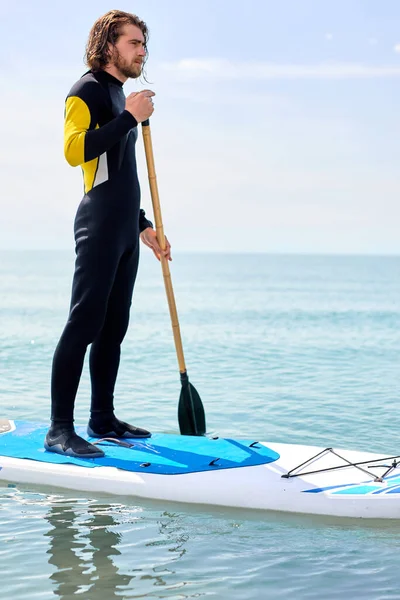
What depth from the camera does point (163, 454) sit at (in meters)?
4.87

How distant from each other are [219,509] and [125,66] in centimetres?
234

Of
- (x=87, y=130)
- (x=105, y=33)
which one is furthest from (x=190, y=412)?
(x=105, y=33)

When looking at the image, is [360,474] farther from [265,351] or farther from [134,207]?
[265,351]

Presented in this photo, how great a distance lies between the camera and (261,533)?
429 centimetres

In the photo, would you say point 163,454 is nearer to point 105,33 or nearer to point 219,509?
point 219,509

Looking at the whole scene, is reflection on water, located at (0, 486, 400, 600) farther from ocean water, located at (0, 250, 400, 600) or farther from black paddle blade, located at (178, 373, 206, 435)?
black paddle blade, located at (178, 373, 206, 435)

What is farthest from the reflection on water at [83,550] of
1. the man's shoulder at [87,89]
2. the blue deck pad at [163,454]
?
the man's shoulder at [87,89]

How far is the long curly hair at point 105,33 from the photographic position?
482 centimetres

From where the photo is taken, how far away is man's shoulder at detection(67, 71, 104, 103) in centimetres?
466

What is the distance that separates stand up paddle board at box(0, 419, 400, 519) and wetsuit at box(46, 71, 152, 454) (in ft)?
0.62

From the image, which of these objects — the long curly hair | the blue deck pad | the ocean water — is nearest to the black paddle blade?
the blue deck pad

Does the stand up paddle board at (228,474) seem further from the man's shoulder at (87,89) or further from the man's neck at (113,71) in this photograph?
the man's neck at (113,71)

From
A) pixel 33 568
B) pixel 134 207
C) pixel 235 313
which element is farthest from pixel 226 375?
pixel 235 313

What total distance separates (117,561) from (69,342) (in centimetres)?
122
